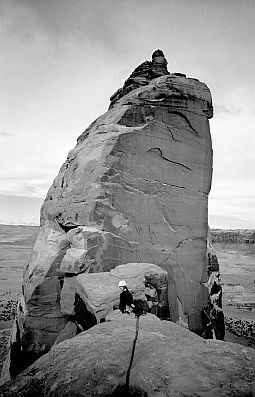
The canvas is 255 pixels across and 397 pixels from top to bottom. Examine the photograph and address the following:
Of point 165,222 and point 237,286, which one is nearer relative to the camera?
point 165,222

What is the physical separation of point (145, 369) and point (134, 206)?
6752 mm

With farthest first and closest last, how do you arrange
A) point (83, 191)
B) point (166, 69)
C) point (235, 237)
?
point (235, 237), point (166, 69), point (83, 191)

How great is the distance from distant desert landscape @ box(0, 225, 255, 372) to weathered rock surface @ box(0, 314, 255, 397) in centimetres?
850

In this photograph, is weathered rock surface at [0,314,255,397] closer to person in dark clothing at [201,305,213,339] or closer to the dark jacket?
the dark jacket

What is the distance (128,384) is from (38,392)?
1.01m

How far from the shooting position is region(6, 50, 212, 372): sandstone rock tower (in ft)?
31.3

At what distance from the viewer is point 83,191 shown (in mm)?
10297

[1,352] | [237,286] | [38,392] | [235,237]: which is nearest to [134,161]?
[38,392]

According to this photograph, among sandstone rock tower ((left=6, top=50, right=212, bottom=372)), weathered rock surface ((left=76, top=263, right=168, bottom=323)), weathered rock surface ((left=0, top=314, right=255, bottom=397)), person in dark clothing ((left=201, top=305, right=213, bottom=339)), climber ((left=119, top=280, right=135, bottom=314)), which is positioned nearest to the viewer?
weathered rock surface ((left=0, top=314, right=255, bottom=397))

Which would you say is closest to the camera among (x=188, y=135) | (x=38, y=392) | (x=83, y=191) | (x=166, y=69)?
(x=38, y=392)

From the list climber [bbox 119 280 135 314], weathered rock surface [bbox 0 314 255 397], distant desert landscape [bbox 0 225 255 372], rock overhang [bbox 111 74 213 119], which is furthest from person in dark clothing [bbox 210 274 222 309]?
weathered rock surface [bbox 0 314 255 397]

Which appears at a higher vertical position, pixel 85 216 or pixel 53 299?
pixel 85 216

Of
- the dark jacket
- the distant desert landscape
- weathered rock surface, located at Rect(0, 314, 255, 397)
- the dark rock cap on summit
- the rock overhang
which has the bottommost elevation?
the distant desert landscape

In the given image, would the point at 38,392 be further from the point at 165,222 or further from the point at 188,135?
the point at 188,135
